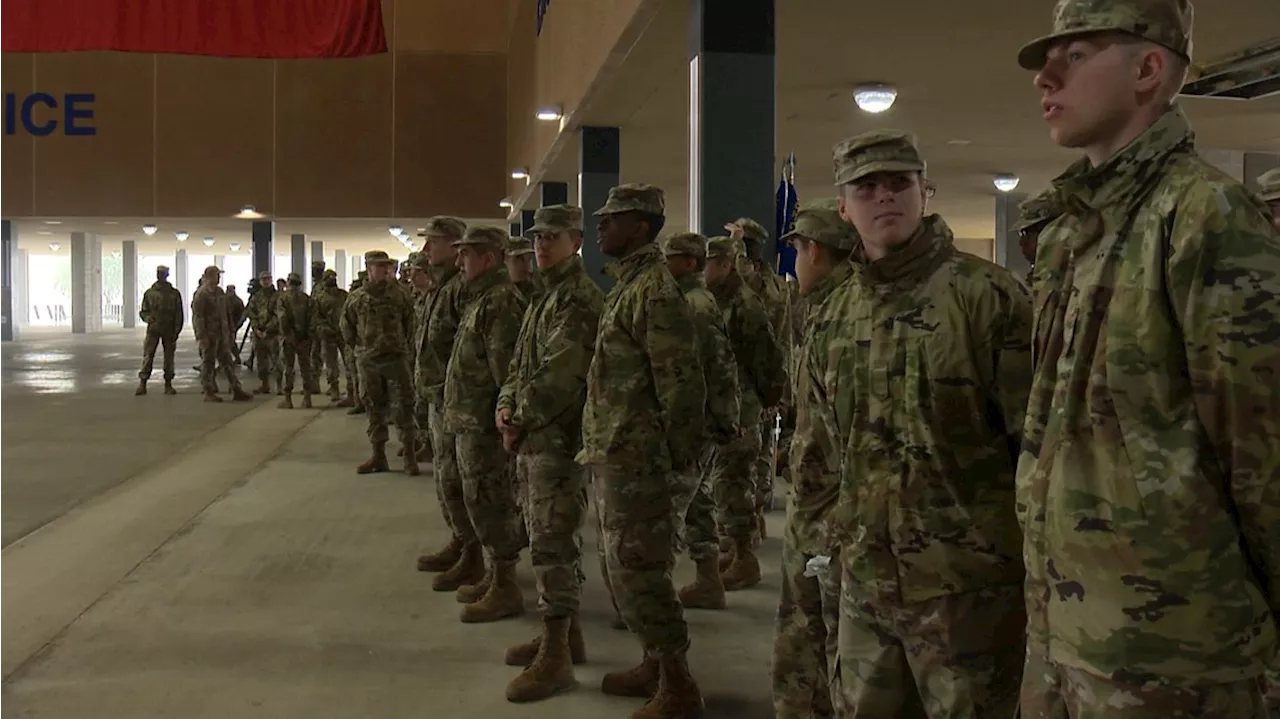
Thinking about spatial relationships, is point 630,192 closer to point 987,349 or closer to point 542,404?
point 542,404

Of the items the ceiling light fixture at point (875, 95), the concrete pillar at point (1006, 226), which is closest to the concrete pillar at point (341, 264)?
the concrete pillar at point (1006, 226)

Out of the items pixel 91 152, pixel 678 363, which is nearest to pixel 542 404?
pixel 678 363

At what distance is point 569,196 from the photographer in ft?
47.6

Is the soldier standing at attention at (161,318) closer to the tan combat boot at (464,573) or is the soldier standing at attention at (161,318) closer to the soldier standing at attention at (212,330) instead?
the soldier standing at attention at (212,330)

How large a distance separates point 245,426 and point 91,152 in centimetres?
1170

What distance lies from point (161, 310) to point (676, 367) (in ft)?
41.6

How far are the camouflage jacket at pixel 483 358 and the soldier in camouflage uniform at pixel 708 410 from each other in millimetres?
768

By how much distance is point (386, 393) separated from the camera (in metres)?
8.80

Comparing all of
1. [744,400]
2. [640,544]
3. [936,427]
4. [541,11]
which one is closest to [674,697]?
[640,544]

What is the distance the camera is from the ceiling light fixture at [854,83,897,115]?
8.17 meters

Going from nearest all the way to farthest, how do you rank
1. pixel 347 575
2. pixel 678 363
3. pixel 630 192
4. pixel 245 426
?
pixel 678 363, pixel 630 192, pixel 347 575, pixel 245 426

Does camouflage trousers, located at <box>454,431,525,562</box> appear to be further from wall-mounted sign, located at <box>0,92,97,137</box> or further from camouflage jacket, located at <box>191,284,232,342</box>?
wall-mounted sign, located at <box>0,92,97,137</box>

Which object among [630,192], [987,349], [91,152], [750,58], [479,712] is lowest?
[479,712]

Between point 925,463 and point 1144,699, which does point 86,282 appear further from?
point 1144,699
